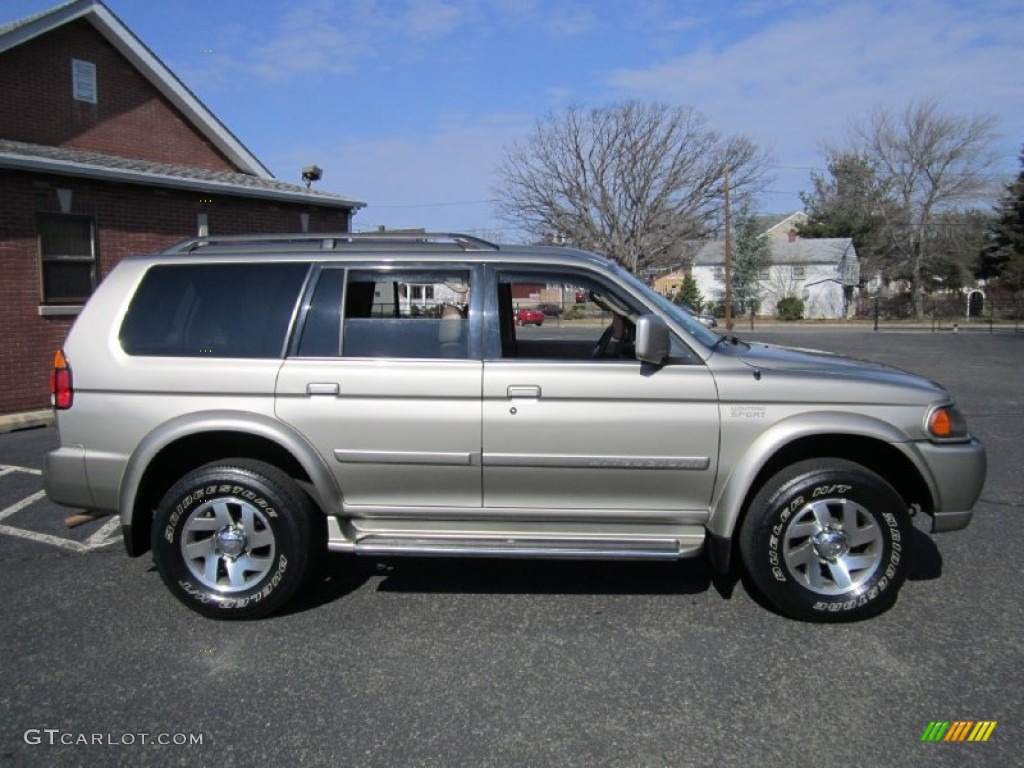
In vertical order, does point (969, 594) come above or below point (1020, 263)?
below

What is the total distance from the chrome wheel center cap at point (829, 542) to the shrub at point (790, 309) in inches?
1953

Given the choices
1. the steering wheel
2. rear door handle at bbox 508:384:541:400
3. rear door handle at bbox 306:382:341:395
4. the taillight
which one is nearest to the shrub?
the steering wheel

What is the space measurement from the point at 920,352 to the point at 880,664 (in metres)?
21.2

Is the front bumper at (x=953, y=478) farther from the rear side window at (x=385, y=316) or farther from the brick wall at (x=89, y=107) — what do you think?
the brick wall at (x=89, y=107)

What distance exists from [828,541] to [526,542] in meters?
1.48

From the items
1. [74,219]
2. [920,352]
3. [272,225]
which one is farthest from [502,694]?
[920,352]

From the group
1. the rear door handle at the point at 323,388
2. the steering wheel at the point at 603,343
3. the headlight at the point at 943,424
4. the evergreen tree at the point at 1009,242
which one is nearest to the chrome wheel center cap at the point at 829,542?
the headlight at the point at 943,424

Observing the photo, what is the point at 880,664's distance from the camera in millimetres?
3480

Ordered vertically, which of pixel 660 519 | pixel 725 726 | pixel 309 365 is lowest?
pixel 725 726

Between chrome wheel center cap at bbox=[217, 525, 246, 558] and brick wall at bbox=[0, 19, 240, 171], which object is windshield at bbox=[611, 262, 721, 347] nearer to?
chrome wheel center cap at bbox=[217, 525, 246, 558]

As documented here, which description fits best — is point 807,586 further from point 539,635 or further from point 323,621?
point 323,621

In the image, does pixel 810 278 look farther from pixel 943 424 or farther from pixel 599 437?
pixel 599 437

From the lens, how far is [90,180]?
11.5 meters

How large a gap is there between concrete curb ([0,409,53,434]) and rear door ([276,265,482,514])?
25.8 ft
